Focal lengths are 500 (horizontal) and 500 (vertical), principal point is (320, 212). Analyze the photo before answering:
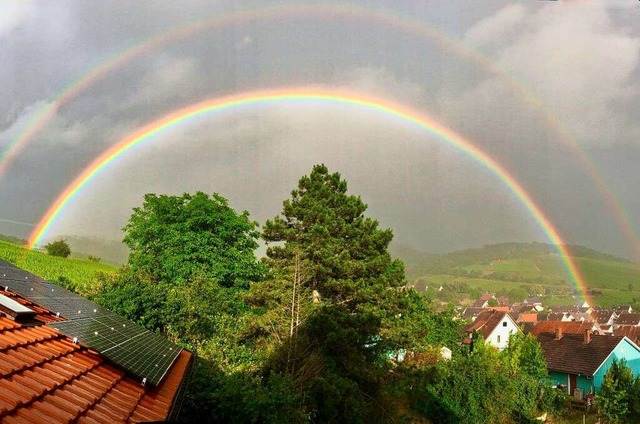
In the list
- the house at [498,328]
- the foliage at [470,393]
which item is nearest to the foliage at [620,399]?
the foliage at [470,393]

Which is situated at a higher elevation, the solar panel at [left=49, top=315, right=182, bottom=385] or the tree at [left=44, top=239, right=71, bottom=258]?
the tree at [left=44, top=239, right=71, bottom=258]

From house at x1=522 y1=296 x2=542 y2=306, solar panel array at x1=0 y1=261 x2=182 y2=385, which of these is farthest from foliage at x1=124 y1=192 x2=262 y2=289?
house at x1=522 y1=296 x2=542 y2=306

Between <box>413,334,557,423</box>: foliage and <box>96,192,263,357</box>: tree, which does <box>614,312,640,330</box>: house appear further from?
<box>96,192,263,357</box>: tree

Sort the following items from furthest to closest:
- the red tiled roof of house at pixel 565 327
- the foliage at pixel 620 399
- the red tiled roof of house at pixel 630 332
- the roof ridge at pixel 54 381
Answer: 1. the red tiled roof of house at pixel 630 332
2. the red tiled roof of house at pixel 565 327
3. the foliage at pixel 620 399
4. the roof ridge at pixel 54 381

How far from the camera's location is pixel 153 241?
35.6 metres

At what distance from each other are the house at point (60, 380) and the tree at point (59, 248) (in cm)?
6901

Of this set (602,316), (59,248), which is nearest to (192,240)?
(59,248)

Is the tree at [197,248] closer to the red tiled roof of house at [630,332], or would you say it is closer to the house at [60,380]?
the house at [60,380]

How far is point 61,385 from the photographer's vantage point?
4.05 meters

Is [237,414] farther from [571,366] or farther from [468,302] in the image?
[468,302]

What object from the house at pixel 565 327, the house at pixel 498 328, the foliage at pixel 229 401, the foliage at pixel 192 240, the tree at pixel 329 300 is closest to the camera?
the foliage at pixel 229 401

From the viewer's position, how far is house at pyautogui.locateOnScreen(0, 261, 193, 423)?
3477 mm

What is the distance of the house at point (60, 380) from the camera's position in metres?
3.48

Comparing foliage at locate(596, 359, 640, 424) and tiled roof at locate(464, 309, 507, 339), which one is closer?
foliage at locate(596, 359, 640, 424)
